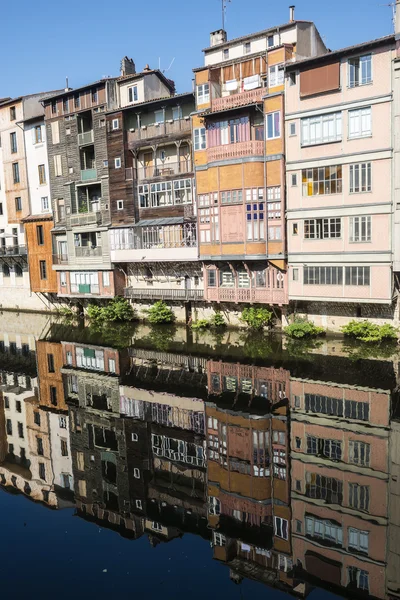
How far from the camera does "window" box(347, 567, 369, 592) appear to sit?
11232mm

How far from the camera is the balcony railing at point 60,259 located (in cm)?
4774

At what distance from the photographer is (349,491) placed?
1448cm

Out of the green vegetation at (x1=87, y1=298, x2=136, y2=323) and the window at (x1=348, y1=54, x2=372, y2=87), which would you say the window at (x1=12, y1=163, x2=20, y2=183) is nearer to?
the green vegetation at (x1=87, y1=298, x2=136, y2=323)

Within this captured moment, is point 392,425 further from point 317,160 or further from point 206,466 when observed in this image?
point 317,160

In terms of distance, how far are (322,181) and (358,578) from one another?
23.8m

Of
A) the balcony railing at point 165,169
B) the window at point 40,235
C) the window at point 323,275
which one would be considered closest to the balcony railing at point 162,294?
the window at point 323,275

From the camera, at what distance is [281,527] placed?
13.4m

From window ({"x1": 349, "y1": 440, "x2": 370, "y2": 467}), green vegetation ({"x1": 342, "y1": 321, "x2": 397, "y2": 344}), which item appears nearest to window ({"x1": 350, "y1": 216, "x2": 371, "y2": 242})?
green vegetation ({"x1": 342, "y1": 321, "x2": 397, "y2": 344})

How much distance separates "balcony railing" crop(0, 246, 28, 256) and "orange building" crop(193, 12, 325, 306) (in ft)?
78.3

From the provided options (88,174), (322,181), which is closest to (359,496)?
(322,181)

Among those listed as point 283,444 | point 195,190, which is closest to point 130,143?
point 195,190

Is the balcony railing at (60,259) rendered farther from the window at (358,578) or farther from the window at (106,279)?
the window at (358,578)

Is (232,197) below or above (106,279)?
above

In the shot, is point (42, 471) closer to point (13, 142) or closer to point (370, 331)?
point (370, 331)
